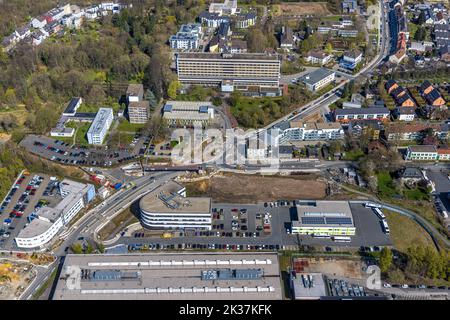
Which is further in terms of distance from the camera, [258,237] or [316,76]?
[316,76]

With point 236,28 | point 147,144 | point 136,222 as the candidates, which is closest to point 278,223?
point 136,222

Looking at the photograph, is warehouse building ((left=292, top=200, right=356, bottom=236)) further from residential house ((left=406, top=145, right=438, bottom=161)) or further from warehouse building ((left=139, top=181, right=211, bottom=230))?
residential house ((left=406, top=145, right=438, bottom=161))

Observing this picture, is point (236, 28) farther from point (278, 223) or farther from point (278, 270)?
point (278, 270)

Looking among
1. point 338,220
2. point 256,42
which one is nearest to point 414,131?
point 338,220

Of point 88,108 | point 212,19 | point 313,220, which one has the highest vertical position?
point 212,19

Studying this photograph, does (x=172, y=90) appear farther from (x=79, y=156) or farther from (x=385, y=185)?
(x=385, y=185)

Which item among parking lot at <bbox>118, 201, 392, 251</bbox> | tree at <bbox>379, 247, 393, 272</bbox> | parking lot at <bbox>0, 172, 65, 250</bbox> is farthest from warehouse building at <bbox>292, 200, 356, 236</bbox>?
parking lot at <bbox>0, 172, 65, 250</bbox>
